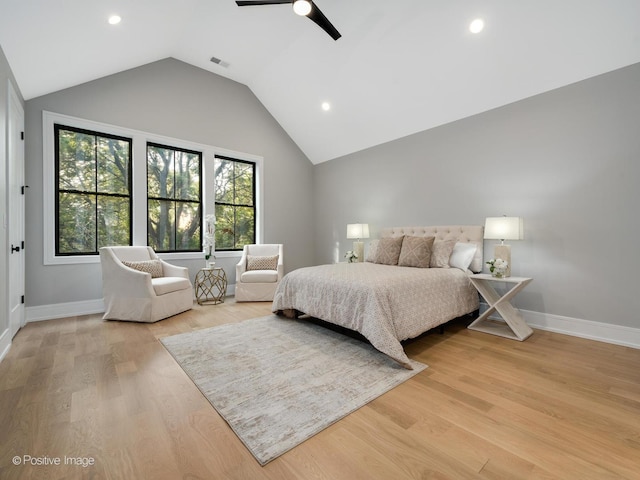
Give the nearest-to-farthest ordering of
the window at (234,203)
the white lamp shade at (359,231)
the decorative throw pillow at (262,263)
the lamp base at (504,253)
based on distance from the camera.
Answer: the lamp base at (504,253), the decorative throw pillow at (262,263), the white lamp shade at (359,231), the window at (234,203)

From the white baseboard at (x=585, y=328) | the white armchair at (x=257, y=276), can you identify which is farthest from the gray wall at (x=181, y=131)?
the white baseboard at (x=585, y=328)

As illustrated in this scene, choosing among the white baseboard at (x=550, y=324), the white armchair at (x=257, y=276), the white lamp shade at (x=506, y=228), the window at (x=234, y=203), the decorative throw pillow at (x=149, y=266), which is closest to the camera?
the white baseboard at (x=550, y=324)

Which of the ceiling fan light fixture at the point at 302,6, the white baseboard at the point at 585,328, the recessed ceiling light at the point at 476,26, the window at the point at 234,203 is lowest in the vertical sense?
the white baseboard at the point at 585,328

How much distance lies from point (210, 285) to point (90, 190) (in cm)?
209

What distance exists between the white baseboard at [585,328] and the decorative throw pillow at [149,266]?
180 inches

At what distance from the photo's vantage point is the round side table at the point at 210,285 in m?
4.39

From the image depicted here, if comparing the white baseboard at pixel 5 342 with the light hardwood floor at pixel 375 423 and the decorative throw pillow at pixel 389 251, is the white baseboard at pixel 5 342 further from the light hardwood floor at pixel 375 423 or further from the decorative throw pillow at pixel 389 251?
the decorative throw pillow at pixel 389 251

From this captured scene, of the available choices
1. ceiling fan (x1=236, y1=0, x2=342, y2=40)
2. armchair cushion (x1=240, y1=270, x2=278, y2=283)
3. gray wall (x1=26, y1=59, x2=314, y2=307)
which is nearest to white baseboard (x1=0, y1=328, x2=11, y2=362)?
gray wall (x1=26, y1=59, x2=314, y2=307)

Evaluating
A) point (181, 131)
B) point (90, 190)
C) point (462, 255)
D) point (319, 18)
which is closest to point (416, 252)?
point (462, 255)

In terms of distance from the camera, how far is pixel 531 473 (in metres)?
1.22

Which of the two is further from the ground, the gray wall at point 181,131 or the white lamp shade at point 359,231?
the gray wall at point 181,131

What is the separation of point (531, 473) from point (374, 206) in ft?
13.3

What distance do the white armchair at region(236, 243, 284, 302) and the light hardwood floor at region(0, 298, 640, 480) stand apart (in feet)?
6.20

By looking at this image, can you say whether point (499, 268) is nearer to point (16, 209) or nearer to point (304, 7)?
point (304, 7)
